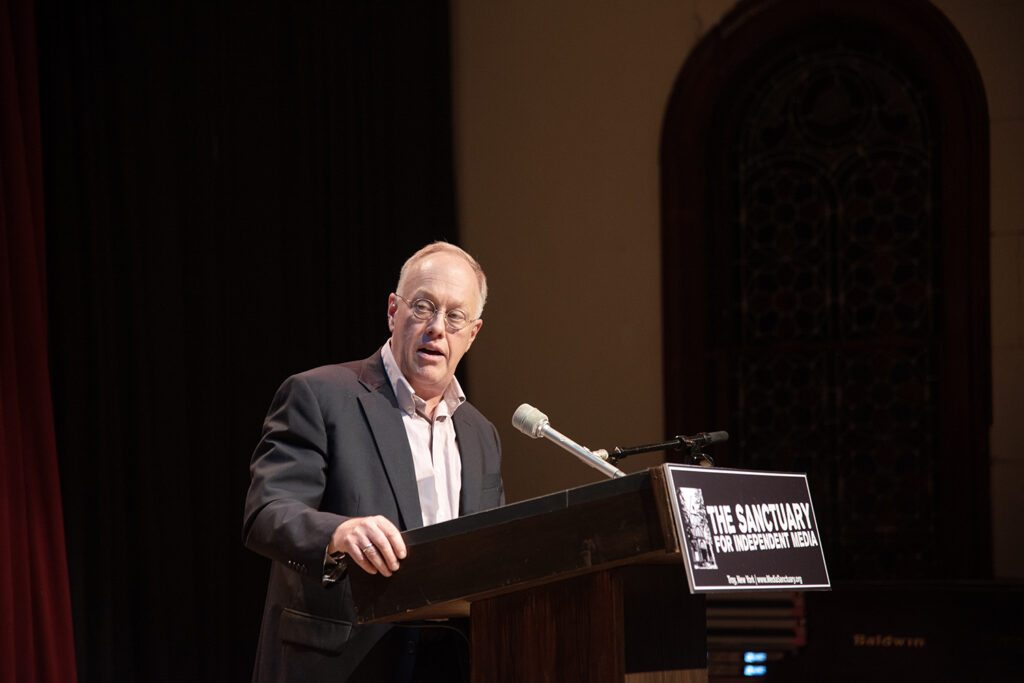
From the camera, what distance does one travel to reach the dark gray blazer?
2.25 metres

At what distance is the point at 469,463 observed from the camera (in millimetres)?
2545

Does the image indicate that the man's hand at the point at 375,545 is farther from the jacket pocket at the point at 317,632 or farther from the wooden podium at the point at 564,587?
the jacket pocket at the point at 317,632

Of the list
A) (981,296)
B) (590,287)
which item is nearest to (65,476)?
(590,287)

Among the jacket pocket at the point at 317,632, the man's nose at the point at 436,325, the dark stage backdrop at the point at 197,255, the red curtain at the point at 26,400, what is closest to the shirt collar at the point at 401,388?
the man's nose at the point at 436,325

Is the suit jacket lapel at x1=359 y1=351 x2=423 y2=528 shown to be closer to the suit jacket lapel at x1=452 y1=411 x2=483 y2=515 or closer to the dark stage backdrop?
the suit jacket lapel at x1=452 y1=411 x2=483 y2=515

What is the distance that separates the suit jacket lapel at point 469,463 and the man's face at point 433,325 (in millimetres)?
112

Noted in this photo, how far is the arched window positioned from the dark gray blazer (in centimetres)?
303

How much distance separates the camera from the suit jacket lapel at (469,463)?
8.18ft

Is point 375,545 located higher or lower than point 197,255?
lower

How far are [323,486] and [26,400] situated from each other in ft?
5.91

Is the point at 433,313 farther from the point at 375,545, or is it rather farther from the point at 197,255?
the point at 197,255

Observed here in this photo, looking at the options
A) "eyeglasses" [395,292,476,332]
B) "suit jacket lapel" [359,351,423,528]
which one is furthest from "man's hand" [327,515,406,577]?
"eyeglasses" [395,292,476,332]

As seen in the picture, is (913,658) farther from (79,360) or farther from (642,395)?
(79,360)

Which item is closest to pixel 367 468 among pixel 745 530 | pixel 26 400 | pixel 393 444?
pixel 393 444
